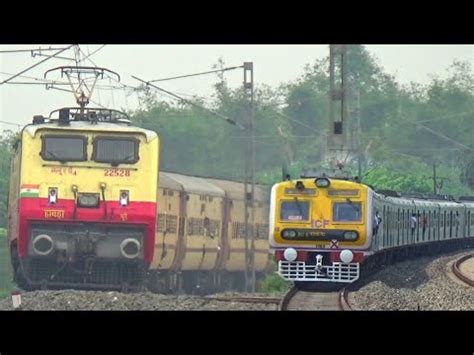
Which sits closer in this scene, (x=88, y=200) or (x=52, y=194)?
(x=52, y=194)

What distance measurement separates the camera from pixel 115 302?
18828 millimetres

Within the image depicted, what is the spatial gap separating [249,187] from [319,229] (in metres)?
4.39

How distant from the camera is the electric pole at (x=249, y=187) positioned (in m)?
23.6

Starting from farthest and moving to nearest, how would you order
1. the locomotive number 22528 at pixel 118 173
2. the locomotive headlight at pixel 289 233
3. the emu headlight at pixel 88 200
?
the locomotive headlight at pixel 289 233 < the locomotive number 22528 at pixel 118 173 < the emu headlight at pixel 88 200

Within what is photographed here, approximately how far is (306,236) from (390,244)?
393 centimetres

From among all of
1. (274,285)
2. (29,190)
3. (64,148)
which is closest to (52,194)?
(29,190)

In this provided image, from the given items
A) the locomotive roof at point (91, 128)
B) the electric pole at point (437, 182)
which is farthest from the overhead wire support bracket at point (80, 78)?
the electric pole at point (437, 182)

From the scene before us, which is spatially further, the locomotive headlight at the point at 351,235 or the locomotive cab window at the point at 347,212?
the locomotive cab window at the point at 347,212

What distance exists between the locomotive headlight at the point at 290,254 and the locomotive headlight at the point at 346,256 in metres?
0.78

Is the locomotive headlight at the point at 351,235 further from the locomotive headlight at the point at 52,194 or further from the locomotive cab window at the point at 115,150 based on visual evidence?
the locomotive headlight at the point at 52,194

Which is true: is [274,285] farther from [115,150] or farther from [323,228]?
[115,150]
